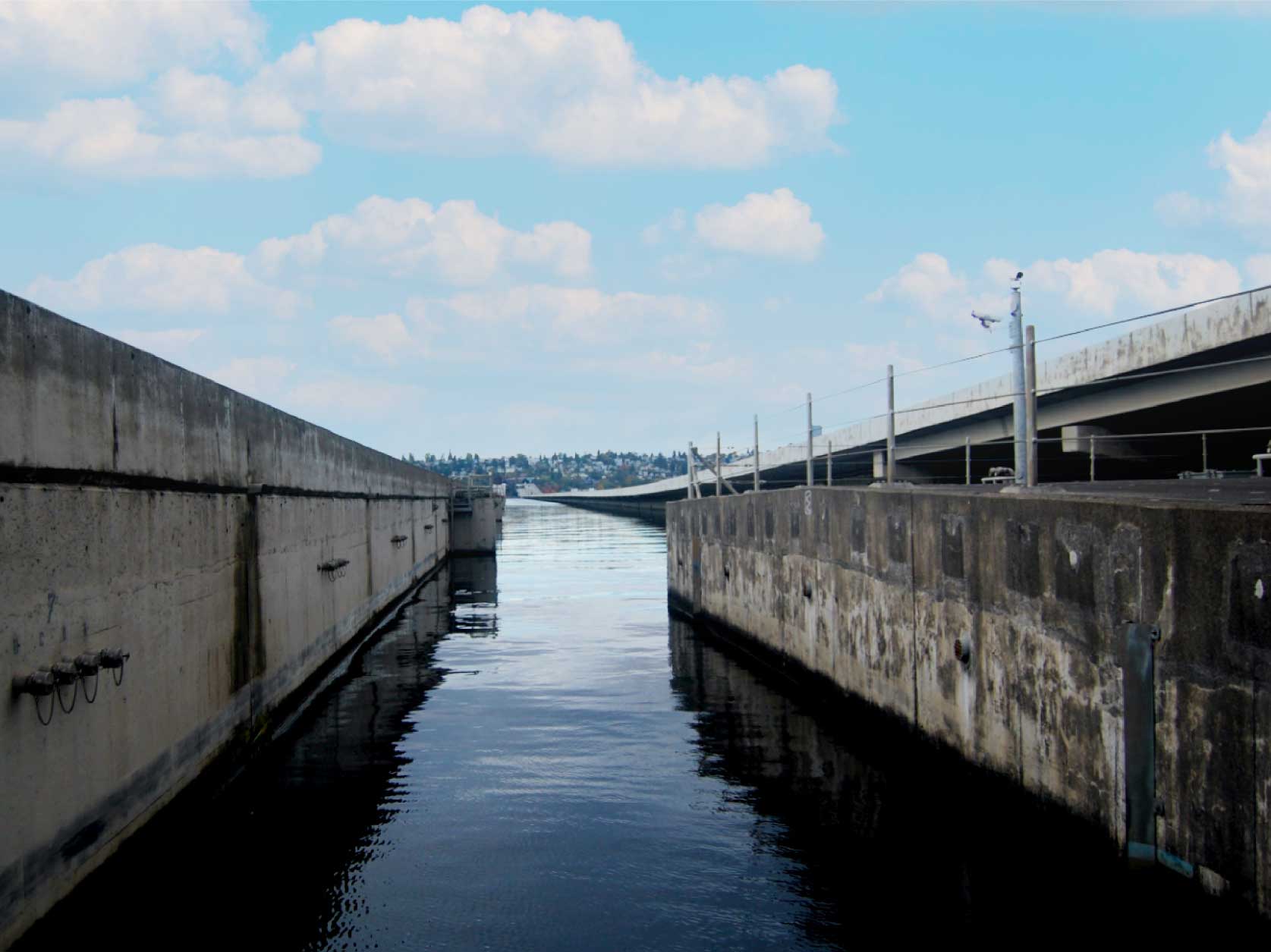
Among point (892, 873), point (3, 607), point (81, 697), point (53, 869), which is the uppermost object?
point (3, 607)

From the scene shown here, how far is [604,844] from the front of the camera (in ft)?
31.8

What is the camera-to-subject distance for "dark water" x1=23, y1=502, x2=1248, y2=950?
780cm

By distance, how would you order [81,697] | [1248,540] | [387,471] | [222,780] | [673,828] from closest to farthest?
1. [1248,540]
2. [81,697]
3. [673,828]
4. [222,780]
5. [387,471]

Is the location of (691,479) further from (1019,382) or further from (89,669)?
(89,669)

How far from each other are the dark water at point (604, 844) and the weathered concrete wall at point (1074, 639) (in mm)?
417

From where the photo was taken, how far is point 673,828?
1019 cm

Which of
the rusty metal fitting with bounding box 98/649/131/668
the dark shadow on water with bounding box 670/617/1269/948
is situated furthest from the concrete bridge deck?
the rusty metal fitting with bounding box 98/649/131/668

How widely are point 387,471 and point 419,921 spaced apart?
957 inches

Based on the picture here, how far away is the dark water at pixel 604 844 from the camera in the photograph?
307 inches

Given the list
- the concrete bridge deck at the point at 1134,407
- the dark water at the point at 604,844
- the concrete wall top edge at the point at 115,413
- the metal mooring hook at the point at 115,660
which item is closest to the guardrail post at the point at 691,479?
the concrete bridge deck at the point at 1134,407

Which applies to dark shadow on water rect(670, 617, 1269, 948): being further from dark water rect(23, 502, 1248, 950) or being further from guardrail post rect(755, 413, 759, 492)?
guardrail post rect(755, 413, 759, 492)

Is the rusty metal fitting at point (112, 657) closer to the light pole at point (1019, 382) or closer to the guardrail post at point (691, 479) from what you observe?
the light pole at point (1019, 382)

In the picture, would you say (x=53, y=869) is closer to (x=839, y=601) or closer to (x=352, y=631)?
(x=839, y=601)

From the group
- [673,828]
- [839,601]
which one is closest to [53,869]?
[673,828]
